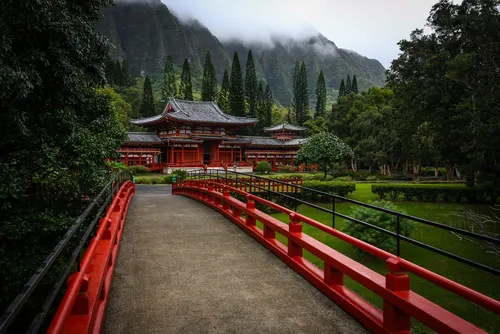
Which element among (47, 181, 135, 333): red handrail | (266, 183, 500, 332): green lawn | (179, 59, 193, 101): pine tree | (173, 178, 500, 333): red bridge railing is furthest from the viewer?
(179, 59, 193, 101): pine tree

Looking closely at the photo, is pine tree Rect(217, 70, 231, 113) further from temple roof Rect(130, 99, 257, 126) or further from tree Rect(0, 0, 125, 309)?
tree Rect(0, 0, 125, 309)

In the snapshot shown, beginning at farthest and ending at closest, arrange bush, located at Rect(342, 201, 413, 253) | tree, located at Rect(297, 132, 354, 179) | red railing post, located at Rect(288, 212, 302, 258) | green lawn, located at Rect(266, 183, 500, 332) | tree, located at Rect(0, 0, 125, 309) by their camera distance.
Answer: tree, located at Rect(297, 132, 354, 179) < bush, located at Rect(342, 201, 413, 253) < green lawn, located at Rect(266, 183, 500, 332) < red railing post, located at Rect(288, 212, 302, 258) < tree, located at Rect(0, 0, 125, 309)

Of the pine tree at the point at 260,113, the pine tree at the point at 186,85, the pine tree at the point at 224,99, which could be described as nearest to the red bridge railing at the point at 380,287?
the pine tree at the point at 186,85

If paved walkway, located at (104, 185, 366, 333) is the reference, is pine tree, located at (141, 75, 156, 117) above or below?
above

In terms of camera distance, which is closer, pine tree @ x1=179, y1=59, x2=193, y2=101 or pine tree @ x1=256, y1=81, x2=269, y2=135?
pine tree @ x1=179, y1=59, x2=193, y2=101

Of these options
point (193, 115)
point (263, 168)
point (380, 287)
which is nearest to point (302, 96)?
point (193, 115)

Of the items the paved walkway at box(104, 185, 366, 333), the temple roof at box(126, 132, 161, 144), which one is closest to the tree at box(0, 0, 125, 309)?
the paved walkway at box(104, 185, 366, 333)

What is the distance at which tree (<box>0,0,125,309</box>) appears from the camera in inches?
222

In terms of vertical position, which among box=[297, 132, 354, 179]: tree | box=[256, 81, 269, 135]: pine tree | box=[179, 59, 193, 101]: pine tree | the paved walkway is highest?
box=[179, 59, 193, 101]: pine tree

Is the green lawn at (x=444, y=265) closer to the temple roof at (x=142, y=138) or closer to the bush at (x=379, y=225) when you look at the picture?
the bush at (x=379, y=225)

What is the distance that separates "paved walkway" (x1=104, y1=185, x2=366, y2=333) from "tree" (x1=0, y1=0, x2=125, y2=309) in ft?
8.30

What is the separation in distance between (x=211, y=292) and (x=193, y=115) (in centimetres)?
4565

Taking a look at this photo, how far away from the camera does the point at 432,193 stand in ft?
74.0

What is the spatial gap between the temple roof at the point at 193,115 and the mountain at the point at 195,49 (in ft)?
270
